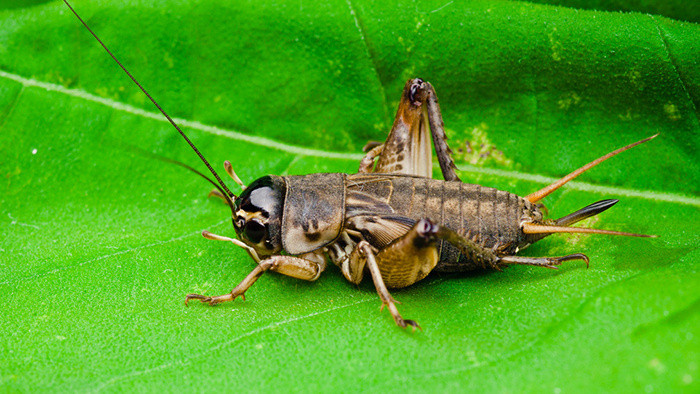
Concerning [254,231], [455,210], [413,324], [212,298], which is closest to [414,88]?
[455,210]

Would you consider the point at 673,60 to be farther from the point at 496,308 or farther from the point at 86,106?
the point at 86,106

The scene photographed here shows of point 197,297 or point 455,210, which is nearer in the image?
point 197,297

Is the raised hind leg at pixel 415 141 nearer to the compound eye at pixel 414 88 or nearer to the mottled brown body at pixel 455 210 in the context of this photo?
the compound eye at pixel 414 88

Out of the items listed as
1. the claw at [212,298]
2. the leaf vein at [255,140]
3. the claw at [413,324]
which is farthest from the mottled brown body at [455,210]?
the claw at [212,298]

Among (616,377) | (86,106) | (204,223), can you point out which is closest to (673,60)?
(616,377)

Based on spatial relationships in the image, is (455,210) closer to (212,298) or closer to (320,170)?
(320,170)
